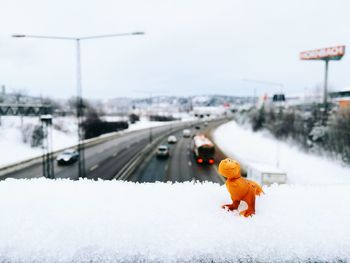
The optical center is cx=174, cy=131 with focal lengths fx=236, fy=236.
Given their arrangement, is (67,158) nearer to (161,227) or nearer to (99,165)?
(99,165)

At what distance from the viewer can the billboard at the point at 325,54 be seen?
51.5 metres

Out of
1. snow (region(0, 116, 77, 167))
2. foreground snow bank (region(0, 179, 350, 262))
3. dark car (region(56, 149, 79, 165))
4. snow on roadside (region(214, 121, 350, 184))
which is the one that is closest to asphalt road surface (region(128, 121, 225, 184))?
snow on roadside (region(214, 121, 350, 184))

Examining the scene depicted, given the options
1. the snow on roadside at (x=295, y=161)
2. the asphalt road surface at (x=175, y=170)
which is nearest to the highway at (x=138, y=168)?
the asphalt road surface at (x=175, y=170)

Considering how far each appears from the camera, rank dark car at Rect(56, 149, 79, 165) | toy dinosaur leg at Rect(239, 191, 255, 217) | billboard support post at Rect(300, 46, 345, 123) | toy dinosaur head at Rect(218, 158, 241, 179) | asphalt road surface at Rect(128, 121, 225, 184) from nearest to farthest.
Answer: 1. toy dinosaur leg at Rect(239, 191, 255, 217)
2. toy dinosaur head at Rect(218, 158, 241, 179)
3. asphalt road surface at Rect(128, 121, 225, 184)
4. dark car at Rect(56, 149, 79, 165)
5. billboard support post at Rect(300, 46, 345, 123)

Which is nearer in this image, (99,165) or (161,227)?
(161,227)

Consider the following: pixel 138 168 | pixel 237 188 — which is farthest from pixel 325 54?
pixel 237 188

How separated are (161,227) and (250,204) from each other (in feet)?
3.40

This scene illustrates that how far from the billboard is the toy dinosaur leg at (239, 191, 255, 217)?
203ft

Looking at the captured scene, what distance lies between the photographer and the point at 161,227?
2.31m

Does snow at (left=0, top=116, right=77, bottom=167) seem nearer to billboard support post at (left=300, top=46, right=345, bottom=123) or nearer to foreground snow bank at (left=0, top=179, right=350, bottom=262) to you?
foreground snow bank at (left=0, top=179, right=350, bottom=262)

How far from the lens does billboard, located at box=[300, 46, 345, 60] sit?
169 ft

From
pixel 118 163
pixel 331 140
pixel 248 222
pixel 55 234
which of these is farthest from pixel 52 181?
pixel 331 140

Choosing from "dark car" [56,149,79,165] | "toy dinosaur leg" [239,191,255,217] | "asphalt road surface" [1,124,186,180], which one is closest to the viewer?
"toy dinosaur leg" [239,191,255,217]

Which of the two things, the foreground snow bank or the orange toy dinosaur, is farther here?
the orange toy dinosaur
